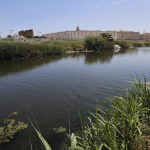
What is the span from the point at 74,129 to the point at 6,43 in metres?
20.9

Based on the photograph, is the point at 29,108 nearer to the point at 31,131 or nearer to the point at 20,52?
the point at 31,131

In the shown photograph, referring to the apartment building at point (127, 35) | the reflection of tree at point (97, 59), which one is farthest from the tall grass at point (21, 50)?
the apartment building at point (127, 35)

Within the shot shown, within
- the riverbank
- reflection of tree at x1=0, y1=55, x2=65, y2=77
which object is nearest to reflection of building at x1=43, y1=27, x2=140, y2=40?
the riverbank

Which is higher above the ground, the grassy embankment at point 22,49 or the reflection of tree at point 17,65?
the grassy embankment at point 22,49

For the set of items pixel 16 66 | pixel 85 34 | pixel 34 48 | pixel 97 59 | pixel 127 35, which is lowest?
pixel 16 66

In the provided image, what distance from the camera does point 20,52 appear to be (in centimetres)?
2422

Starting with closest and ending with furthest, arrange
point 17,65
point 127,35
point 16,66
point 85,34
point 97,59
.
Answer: point 16,66 → point 17,65 → point 97,59 → point 85,34 → point 127,35

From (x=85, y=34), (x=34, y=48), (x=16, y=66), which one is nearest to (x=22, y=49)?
(x=34, y=48)

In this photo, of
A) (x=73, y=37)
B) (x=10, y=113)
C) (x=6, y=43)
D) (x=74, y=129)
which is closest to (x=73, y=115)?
(x=74, y=129)

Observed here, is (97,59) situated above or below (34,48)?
below

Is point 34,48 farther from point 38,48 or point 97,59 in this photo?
point 97,59

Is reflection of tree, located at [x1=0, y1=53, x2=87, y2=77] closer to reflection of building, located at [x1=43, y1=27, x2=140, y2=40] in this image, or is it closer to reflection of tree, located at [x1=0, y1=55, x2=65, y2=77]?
reflection of tree, located at [x1=0, y1=55, x2=65, y2=77]

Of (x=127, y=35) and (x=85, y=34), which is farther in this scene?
(x=127, y=35)

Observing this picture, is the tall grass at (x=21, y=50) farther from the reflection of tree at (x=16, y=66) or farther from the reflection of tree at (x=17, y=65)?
the reflection of tree at (x=16, y=66)
